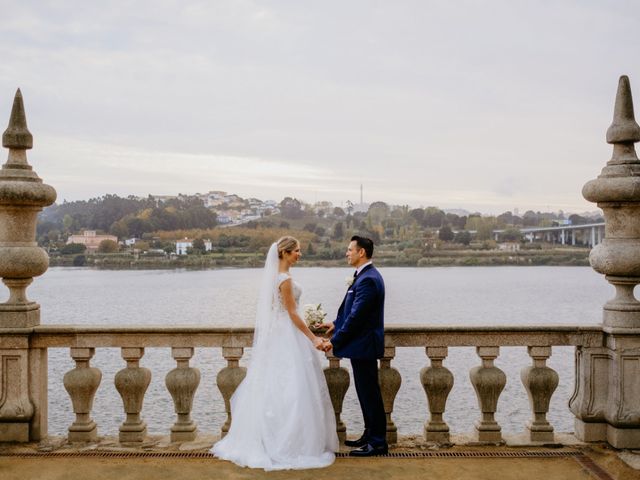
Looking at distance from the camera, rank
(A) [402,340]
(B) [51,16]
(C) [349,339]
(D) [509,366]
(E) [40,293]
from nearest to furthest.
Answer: (C) [349,339]
(A) [402,340]
(D) [509,366]
(B) [51,16]
(E) [40,293]

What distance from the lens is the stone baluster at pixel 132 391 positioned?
5.49m

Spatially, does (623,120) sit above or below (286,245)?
above

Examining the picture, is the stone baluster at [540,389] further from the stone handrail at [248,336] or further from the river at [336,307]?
the river at [336,307]

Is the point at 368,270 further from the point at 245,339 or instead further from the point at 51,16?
the point at 51,16

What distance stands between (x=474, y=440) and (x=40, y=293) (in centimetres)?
6448

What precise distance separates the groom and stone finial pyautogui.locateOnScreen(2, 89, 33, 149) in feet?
9.94

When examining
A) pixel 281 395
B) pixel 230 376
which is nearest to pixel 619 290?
pixel 281 395

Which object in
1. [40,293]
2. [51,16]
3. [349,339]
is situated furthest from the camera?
[40,293]

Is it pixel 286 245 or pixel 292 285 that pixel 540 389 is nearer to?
pixel 292 285

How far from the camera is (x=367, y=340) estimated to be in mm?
5125

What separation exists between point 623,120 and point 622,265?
4.17 ft

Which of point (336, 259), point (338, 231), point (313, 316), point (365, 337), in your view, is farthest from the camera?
point (338, 231)

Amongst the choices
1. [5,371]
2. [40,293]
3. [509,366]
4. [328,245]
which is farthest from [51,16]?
[5,371]

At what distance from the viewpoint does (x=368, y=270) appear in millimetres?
5176
